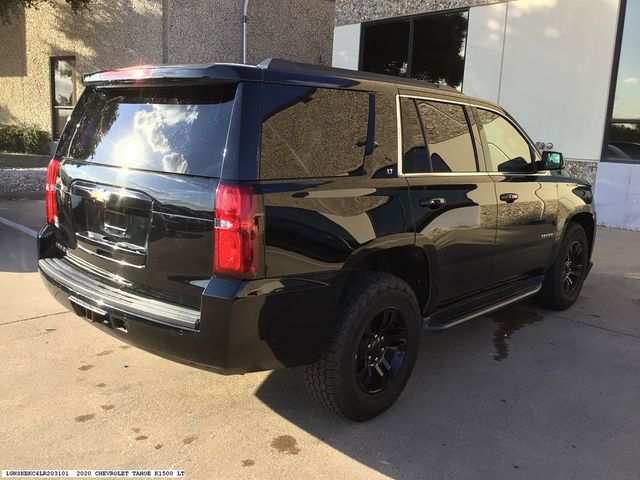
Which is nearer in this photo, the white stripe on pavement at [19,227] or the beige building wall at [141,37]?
the white stripe on pavement at [19,227]

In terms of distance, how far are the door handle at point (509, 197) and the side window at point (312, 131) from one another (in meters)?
1.46

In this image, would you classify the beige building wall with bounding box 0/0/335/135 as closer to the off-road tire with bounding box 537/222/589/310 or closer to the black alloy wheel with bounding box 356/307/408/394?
the off-road tire with bounding box 537/222/589/310

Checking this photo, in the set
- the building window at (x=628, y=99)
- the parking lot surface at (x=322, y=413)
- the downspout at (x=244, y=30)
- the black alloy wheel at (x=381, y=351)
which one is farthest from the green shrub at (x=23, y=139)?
the black alloy wheel at (x=381, y=351)

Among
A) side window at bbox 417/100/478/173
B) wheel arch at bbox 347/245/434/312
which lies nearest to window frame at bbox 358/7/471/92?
side window at bbox 417/100/478/173

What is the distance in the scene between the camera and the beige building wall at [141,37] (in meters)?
15.8

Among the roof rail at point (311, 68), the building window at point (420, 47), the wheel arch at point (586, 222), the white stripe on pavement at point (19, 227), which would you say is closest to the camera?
the roof rail at point (311, 68)

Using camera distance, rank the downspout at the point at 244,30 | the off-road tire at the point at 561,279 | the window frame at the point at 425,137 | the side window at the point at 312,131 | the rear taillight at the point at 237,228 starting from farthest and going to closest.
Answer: the downspout at the point at 244,30, the off-road tire at the point at 561,279, the window frame at the point at 425,137, the side window at the point at 312,131, the rear taillight at the point at 237,228

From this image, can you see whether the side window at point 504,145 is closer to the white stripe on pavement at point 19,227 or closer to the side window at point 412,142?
the side window at point 412,142

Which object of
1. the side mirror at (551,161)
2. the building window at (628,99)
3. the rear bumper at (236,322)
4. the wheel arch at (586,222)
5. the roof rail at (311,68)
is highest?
the building window at (628,99)

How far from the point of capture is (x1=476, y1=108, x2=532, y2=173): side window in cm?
418

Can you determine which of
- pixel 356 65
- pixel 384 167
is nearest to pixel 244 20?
pixel 356 65

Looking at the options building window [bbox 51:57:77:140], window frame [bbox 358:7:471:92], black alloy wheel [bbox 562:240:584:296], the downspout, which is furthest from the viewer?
building window [bbox 51:57:77:140]

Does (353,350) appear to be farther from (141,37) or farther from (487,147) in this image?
(141,37)

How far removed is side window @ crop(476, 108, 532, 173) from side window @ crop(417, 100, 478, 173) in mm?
245
